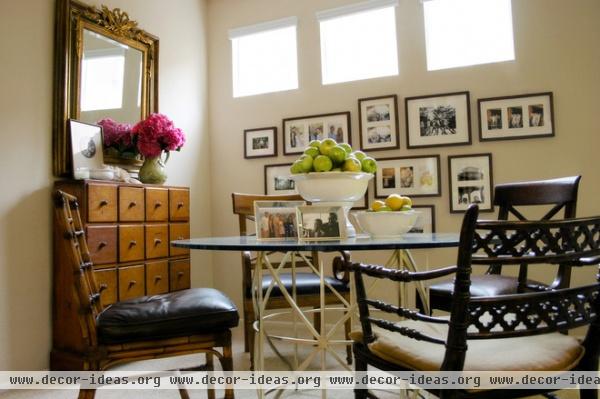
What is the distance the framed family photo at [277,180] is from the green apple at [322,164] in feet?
6.64

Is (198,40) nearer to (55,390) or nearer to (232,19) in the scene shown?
(232,19)

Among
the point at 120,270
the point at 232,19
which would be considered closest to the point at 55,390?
A: the point at 120,270

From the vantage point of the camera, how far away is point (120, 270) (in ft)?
8.38

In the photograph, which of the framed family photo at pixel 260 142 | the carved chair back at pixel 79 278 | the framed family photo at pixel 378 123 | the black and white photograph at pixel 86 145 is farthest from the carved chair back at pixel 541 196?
the black and white photograph at pixel 86 145

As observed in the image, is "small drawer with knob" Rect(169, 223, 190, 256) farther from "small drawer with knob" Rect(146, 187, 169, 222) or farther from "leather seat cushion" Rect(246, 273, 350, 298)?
"leather seat cushion" Rect(246, 273, 350, 298)

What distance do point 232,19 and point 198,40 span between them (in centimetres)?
40

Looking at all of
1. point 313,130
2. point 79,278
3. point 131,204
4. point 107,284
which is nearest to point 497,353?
point 79,278

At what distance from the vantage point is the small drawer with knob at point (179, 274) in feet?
9.67

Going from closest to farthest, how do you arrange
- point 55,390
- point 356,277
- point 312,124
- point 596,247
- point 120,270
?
point 596,247, point 356,277, point 55,390, point 120,270, point 312,124

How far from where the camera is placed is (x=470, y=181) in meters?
3.12

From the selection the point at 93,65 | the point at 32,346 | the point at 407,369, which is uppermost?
the point at 93,65

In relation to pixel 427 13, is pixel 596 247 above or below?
below

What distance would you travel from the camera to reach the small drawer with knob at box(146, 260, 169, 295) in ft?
9.01

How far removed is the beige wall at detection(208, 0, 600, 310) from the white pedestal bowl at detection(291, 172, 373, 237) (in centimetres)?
174
